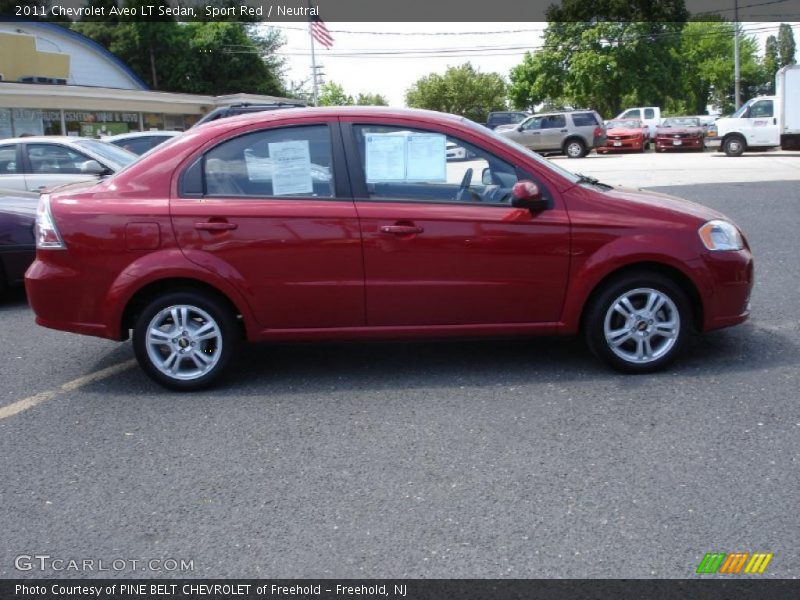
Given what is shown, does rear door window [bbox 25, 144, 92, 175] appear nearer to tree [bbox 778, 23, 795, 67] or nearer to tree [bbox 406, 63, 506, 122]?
tree [bbox 406, 63, 506, 122]

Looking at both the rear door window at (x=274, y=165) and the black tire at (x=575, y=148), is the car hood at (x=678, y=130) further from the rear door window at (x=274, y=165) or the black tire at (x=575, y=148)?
the rear door window at (x=274, y=165)

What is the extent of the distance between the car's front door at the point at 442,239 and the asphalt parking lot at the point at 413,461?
1.61 ft

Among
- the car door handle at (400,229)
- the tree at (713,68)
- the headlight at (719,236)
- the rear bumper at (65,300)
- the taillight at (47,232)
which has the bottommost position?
the rear bumper at (65,300)

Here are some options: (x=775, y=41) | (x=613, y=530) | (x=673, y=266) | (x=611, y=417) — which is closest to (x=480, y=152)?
(x=673, y=266)

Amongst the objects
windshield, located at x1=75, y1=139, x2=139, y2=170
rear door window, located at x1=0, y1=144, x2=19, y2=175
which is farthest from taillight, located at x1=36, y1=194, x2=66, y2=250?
rear door window, located at x1=0, y1=144, x2=19, y2=175

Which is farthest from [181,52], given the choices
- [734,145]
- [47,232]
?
[47,232]

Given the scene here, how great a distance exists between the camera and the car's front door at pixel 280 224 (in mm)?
5129

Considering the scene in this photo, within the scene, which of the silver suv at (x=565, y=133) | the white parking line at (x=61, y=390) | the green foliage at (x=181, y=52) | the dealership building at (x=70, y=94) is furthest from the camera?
the green foliage at (x=181, y=52)

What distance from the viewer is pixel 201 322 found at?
527cm

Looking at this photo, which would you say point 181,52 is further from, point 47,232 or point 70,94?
point 47,232

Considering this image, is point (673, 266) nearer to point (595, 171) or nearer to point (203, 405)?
point (203, 405)

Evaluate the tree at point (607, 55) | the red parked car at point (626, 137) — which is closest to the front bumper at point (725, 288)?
the red parked car at point (626, 137)

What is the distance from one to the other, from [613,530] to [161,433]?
8.24 feet
